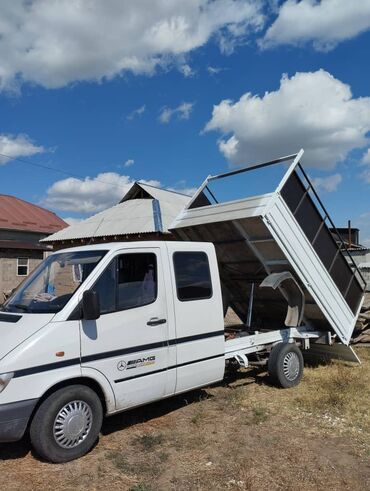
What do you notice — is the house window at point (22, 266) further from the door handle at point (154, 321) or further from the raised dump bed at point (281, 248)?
the door handle at point (154, 321)

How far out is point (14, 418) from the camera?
4.08m

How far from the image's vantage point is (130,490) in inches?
154

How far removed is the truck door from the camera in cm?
472

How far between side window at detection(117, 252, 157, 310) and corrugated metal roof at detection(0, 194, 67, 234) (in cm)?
3182

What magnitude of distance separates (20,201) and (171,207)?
23.4 m

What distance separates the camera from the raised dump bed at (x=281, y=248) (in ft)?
21.8

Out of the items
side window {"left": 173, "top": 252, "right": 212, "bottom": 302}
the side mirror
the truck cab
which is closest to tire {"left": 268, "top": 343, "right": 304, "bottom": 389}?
the truck cab

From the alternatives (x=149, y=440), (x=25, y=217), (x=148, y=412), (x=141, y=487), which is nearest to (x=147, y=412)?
(x=148, y=412)

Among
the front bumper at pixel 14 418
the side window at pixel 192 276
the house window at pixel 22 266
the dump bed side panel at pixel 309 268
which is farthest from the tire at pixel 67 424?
the house window at pixel 22 266

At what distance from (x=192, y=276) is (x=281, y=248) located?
1574mm

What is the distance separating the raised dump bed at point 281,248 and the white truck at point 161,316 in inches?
1.0


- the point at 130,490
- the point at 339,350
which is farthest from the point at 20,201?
the point at 130,490

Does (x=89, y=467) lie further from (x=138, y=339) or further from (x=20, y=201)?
(x=20, y=201)

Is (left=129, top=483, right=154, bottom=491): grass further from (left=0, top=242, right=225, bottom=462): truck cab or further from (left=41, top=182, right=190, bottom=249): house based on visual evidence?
(left=41, top=182, right=190, bottom=249): house
